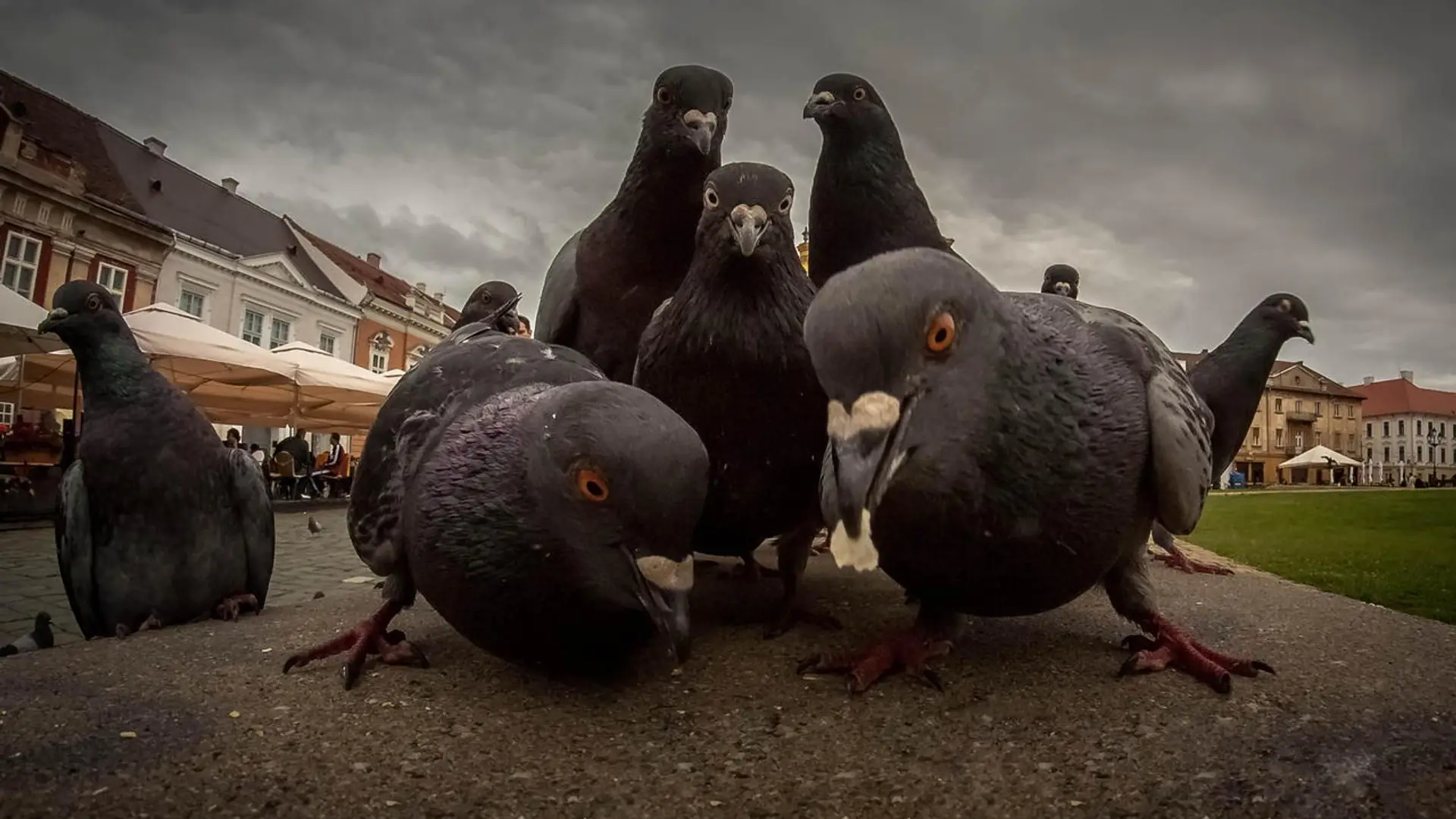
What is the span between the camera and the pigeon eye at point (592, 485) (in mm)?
2264

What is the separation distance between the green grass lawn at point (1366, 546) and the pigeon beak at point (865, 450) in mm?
4785

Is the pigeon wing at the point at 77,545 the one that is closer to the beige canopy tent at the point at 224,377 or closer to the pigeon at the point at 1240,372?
the beige canopy tent at the point at 224,377

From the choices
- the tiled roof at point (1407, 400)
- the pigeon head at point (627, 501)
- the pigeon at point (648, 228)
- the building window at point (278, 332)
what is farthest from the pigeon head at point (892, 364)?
the building window at point (278, 332)

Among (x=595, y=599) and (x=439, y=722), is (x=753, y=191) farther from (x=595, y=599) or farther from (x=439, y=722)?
(x=439, y=722)

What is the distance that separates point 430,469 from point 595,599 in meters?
0.75

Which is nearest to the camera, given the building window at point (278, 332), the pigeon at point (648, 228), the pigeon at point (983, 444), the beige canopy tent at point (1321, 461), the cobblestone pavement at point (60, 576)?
the pigeon at point (983, 444)

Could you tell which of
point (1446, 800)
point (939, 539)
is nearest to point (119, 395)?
point (939, 539)

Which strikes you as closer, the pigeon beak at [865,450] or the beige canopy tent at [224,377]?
the pigeon beak at [865,450]

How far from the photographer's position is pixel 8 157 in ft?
50.9

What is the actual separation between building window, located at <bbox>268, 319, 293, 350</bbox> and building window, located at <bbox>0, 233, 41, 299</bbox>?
14.7 m

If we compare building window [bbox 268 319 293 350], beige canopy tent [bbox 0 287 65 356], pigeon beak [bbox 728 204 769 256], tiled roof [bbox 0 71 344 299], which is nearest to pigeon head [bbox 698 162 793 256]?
pigeon beak [bbox 728 204 769 256]

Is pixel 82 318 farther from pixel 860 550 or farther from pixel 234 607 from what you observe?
pixel 860 550

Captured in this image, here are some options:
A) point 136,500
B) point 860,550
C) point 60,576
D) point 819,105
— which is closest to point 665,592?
point 860,550

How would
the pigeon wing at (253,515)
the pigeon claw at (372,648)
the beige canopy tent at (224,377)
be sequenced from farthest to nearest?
1. the beige canopy tent at (224,377)
2. the pigeon wing at (253,515)
3. the pigeon claw at (372,648)
